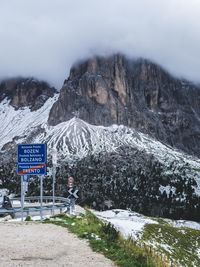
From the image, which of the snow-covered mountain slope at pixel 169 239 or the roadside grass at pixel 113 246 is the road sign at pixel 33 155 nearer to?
the roadside grass at pixel 113 246

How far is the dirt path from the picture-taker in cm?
1718

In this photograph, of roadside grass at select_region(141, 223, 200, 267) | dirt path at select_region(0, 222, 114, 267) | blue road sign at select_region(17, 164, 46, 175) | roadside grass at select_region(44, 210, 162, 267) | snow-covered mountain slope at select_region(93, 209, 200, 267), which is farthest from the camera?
snow-covered mountain slope at select_region(93, 209, 200, 267)

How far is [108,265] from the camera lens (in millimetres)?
16828

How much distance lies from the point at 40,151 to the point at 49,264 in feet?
58.3

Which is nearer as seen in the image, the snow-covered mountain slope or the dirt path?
the dirt path

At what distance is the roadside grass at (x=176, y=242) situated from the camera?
2203 inches

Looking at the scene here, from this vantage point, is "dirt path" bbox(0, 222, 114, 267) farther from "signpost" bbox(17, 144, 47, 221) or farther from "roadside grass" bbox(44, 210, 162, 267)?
"signpost" bbox(17, 144, 47, 221)

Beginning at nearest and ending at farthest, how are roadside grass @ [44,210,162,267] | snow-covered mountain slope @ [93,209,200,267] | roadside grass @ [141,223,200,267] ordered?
1. roadside grass @ [44,210,162,267]
2. roadside grass @ [141,223,200,267]
3. snow-covered mountain slope @ [93,209,200,267]

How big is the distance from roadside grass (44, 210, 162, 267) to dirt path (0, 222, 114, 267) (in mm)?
412

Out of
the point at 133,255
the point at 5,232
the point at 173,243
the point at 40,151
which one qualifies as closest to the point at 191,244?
the point at 173,243

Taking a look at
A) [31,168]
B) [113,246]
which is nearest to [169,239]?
[31,168]

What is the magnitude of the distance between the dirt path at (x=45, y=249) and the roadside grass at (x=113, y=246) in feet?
1.35

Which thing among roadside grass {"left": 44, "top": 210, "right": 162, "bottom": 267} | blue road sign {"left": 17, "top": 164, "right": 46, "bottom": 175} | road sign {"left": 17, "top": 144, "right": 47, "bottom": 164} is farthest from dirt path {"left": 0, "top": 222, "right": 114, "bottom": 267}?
road sign {"left": 17, "top": 144, "right": 47, "bottom": 164}

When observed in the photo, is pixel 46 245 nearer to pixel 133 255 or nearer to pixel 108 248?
pixel 108 248
